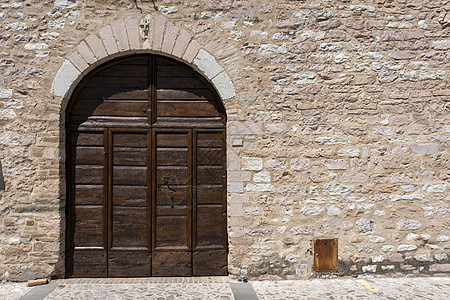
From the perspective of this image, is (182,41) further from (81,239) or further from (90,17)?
(81,239)

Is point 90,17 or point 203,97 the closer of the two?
point 90,17

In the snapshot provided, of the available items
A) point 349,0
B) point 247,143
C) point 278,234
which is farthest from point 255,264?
point 349,0

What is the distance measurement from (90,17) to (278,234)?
313 cm

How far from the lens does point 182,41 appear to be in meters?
4.04

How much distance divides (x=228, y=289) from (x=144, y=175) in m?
1.54

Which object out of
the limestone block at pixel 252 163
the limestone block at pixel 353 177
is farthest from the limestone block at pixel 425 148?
the limestone block at pixel 252 163

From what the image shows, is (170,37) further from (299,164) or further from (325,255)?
(325,255)

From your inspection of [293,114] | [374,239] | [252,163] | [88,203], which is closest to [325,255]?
[374,239]

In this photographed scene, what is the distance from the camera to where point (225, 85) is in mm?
4035

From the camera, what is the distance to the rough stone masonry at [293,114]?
396 centimetres

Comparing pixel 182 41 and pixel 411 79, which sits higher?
pixel 182 41

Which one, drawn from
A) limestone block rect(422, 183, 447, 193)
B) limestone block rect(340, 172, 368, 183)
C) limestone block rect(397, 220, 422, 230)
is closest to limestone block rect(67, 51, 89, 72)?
limestone block rect(340, 172, 368, 183)

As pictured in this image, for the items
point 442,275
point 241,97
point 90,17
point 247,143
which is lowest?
point 442,275

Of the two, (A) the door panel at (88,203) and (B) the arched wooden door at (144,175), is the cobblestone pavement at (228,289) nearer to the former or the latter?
(B) the arched wooden door at (144,175)
